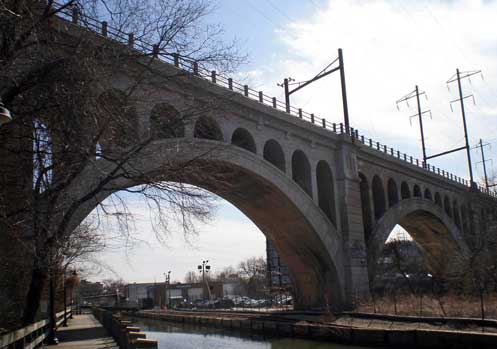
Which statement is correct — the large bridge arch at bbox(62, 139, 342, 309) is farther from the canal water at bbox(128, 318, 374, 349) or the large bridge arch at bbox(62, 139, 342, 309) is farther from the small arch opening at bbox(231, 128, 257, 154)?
the canal water at bbox(128, 318, 374, 349)

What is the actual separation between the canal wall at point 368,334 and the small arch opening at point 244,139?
998 centimetres

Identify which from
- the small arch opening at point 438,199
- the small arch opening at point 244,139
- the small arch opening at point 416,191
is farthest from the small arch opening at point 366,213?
the small arch opening at point 438,199

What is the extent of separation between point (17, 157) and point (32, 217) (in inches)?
38.4

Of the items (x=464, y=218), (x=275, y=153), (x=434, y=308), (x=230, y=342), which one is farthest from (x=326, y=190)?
(x=464, y=218)

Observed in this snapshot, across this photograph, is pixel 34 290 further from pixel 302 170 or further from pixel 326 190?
pixel 326 190

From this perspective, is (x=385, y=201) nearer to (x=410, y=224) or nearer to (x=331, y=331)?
(x=410, y=224)

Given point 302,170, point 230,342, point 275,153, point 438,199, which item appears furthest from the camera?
point 438,199

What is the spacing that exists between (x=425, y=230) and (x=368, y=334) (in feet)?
138

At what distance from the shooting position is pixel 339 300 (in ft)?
113

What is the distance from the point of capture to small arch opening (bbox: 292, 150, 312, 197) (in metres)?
33.5

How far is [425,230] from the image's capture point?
5966cm

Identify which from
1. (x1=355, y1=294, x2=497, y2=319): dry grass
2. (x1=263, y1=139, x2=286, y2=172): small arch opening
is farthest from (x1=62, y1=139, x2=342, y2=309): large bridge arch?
(x1=355, y1=294, x2=497, y2=319): dry grass

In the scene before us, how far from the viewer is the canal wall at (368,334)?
1705cm

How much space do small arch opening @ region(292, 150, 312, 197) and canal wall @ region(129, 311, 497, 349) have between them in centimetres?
888
